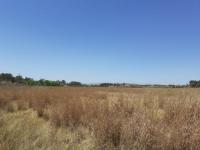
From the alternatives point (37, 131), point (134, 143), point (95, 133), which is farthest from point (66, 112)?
point (134, 143)

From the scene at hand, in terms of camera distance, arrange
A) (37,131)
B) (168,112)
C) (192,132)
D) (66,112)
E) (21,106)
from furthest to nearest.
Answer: (21,106), (66,112), (37,131), (168,112), (192,132)

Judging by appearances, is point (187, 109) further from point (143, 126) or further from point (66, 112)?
point (66, 112)

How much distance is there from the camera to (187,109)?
538 cm

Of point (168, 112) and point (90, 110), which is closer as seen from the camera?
point (168, 112)

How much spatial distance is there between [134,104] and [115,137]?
2284 mm

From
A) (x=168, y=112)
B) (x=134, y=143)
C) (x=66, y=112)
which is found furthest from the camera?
(x=66, y=112)

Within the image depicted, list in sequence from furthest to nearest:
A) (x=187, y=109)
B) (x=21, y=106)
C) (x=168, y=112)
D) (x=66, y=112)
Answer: (x=21, y=106) → (x=66, y=112) → (x=168, y=112) → (x=187, y=109)

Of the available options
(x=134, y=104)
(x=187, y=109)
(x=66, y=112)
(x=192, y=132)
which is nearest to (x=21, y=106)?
(x=66, y=112)

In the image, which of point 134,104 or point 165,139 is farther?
point 134,104

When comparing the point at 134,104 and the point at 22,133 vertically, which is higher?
the point at 134,104

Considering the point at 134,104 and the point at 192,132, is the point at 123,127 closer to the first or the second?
the point at 192,132

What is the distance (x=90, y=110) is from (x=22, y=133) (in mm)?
1858

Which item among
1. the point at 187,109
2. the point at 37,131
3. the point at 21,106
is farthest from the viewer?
the point at 21,106

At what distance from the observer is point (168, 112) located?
5.76 metres
